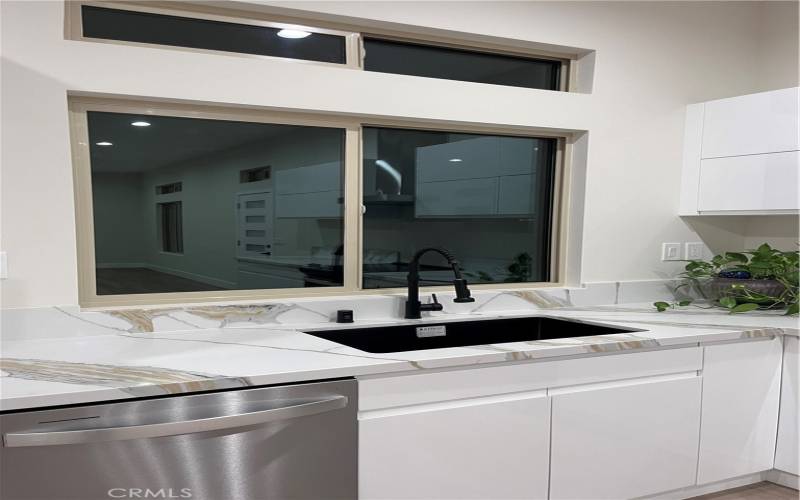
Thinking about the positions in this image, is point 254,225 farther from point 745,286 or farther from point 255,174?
point 745,286

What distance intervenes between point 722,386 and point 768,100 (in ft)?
4.43

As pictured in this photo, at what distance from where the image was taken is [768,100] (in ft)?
9.08

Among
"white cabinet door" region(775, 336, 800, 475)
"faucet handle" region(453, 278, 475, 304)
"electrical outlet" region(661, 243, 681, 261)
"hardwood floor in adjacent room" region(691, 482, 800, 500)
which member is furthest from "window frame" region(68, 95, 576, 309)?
"hardwood floor in adjacent room" region(691, 482, 800, 500)

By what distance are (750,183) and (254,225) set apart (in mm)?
2277

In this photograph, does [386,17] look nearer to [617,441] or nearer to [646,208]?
[646,208]

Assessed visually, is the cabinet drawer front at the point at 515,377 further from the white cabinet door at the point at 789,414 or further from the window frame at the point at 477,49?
the window frame at the point at 477,49

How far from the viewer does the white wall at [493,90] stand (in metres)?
1.94

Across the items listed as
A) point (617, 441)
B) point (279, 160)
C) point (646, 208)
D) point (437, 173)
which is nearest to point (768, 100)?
point (646, 208)

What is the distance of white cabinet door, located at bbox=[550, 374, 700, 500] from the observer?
2.07 metres

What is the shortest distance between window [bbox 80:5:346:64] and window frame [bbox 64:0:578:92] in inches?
0.7

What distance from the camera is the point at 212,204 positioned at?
2.35 m

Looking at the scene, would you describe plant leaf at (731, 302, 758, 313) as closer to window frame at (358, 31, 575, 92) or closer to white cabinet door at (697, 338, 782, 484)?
white cabinet door at (697, 338, 782, 484)

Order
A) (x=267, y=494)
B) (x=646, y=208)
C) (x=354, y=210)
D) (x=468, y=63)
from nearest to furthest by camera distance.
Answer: (x=267, y=494)
(x=354, y=210)
(x=468, y=63)
(x=646, y=208)

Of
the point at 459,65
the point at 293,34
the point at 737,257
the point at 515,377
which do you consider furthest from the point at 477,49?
the point at 737,257
